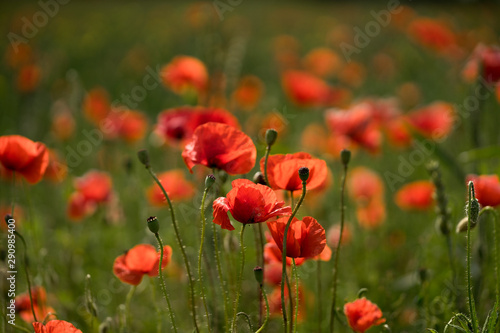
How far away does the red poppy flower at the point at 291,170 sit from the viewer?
1345 mm

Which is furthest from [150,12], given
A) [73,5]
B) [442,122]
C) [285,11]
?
[442,122]

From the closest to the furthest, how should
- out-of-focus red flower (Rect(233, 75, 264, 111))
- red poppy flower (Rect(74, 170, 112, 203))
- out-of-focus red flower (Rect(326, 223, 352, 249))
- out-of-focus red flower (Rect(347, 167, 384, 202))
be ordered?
red poppy flower (Rect(74, 170, 112, 203))
out-of-focus red flower (Rect(326, 223, 352, 249))
out-of-focus red flower (Rect(347, 167, 384, 202))
out-of-focus red flower (Rect(233, 75, 264, 111))

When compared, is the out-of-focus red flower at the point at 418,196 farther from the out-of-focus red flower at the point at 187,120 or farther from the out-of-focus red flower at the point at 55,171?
the out-of-focus red flower at the point at 55,171

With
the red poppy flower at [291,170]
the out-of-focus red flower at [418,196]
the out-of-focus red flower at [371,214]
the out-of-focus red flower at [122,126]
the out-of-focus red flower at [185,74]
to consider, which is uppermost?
the out-of-focus red flower at [185,74]

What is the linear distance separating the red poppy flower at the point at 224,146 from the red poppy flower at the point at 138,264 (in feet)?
0.99

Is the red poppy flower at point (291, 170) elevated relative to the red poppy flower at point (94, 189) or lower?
elevated

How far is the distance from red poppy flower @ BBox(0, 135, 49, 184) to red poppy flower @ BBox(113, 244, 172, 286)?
1.42 feet

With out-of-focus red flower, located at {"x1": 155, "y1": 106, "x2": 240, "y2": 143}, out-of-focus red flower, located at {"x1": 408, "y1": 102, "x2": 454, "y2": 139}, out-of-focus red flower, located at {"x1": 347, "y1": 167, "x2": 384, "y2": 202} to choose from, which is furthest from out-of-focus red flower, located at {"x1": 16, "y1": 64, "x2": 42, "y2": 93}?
out-of-focus red flower, located at {"x1": 408, "y1": 102, "x2": 454, "y2": 139}

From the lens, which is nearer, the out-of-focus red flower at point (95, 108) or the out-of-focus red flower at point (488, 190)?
the out-of-focus red flower at point (488, 190)

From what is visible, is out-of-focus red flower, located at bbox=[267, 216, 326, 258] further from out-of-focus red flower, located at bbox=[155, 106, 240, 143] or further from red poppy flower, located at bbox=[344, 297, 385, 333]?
out-of-focus red flower, located at bbox=[155, 106, 240, 143]

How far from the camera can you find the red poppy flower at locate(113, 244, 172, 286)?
4.74 feet

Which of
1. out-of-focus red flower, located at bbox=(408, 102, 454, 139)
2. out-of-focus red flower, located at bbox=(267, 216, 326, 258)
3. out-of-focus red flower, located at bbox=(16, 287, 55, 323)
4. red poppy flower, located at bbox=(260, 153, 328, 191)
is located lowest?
out-of-focus red flower, located at bbox=(16, 287, 55, 323)

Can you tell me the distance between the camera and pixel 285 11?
38.6ft

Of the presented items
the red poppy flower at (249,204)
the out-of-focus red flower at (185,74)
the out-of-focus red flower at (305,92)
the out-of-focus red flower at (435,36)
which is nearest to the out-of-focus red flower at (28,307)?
the red poppy flower at (249,204)
